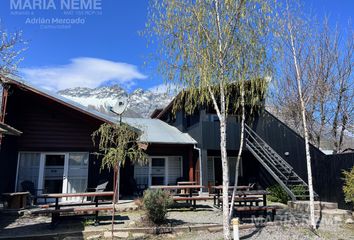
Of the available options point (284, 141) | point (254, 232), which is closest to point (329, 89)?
point (284, 141)

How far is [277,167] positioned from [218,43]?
866cm

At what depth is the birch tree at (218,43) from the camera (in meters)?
5.62

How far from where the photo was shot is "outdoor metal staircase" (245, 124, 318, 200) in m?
10.3

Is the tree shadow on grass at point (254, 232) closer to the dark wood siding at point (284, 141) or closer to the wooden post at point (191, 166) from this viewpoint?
the dark wood siding at point (284, 141)

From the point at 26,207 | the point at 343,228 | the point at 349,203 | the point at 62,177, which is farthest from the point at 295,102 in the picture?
the point at 26,207

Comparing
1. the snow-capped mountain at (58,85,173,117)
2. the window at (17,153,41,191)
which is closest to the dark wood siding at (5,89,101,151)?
the window at (17,153,41,191)

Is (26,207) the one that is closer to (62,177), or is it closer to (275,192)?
(62,177)

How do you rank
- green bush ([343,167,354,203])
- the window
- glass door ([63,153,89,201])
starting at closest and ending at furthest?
1. green bush ([343,167,354,203])
2. the window
3. glass door ([63,153,89,201])

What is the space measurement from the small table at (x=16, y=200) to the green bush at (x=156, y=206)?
484 centimetres

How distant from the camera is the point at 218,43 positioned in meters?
5.72

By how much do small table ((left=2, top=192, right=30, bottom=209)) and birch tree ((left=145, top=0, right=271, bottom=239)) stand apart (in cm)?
705

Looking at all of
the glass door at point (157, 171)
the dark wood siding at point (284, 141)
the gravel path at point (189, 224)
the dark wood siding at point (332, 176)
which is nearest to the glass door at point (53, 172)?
the gravel path at point (189, 224)

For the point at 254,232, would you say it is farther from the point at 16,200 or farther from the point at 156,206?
the point at 16,200

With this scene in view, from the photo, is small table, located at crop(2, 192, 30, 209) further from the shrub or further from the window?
the shrub
